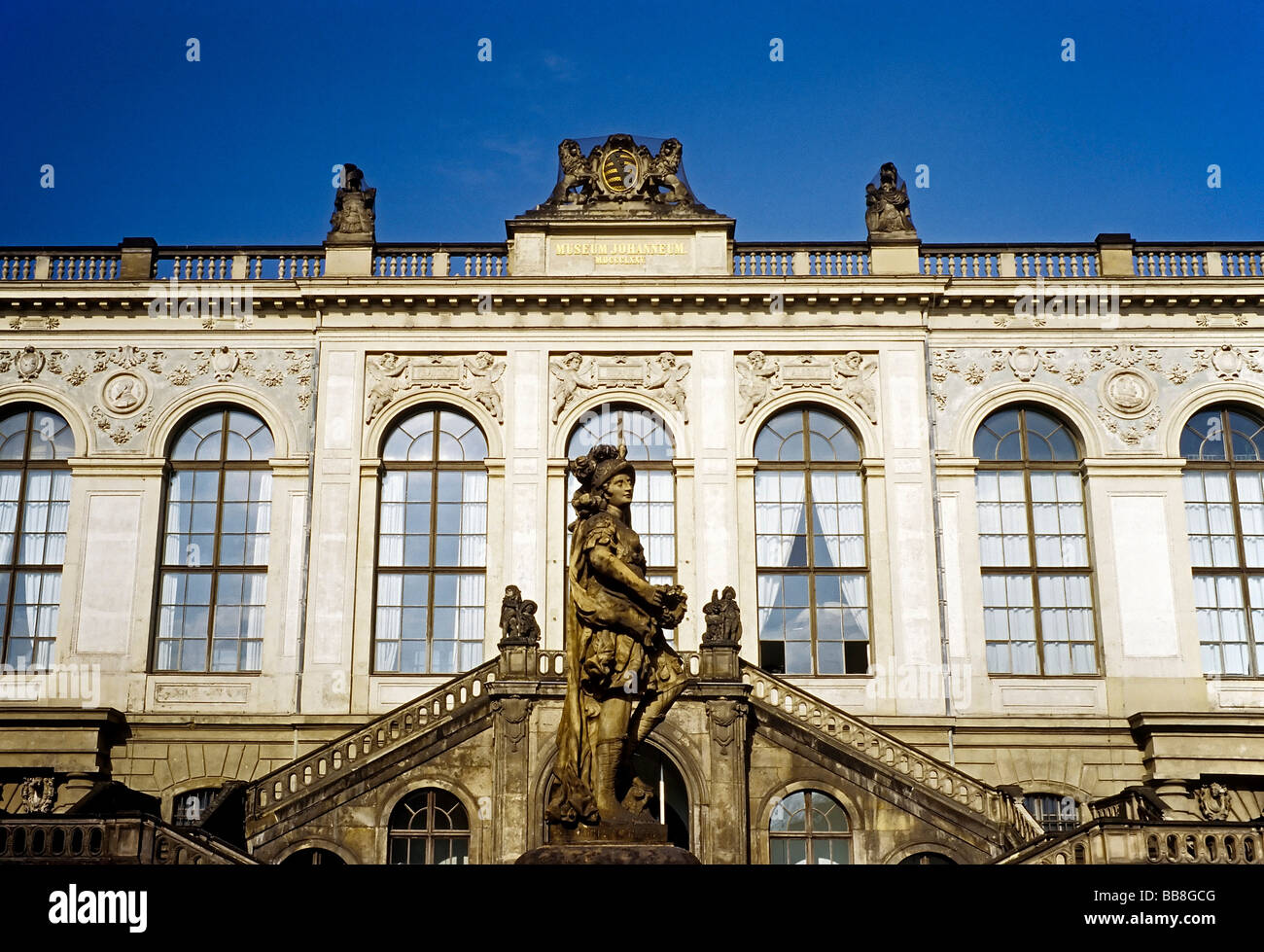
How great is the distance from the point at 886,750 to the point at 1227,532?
8.49m

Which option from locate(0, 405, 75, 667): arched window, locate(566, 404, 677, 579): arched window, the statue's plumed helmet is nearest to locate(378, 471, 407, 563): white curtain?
locate(566, 404, 677, 579): arched window

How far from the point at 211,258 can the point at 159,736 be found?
29.8 ft

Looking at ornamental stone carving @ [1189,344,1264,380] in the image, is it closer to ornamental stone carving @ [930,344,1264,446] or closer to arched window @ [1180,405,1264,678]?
ornamental stone carving @ [930,344,1264,446]

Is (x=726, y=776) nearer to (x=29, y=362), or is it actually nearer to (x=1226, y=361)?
(x=1226, y=361)

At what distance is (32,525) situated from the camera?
27.8 m

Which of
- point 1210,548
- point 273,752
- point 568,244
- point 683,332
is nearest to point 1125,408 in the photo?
point 1210,548

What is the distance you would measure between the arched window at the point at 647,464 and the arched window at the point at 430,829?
5.42 metres

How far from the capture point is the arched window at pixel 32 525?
2714 centimetres

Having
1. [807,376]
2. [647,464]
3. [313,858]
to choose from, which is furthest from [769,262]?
[313,858]

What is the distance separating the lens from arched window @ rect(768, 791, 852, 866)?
2392 cm

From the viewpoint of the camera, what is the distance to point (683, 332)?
93.7ft

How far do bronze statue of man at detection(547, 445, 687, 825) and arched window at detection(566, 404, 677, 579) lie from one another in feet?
49.6

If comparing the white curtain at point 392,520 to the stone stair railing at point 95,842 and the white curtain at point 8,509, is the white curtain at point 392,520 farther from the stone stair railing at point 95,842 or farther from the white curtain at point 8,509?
the stone stair railing at point 95,842
